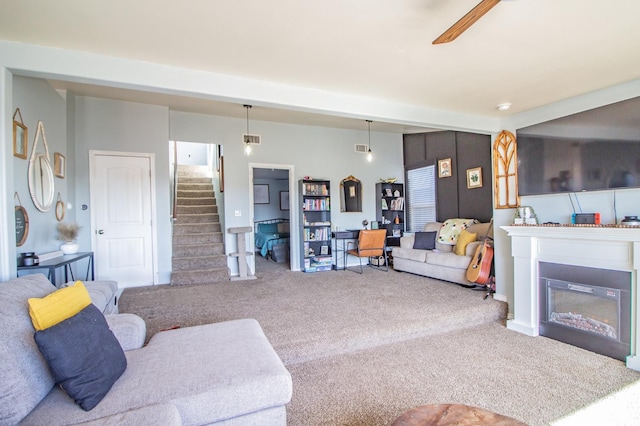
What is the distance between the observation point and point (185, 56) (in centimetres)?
227

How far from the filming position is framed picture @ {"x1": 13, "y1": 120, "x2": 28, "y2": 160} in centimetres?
275

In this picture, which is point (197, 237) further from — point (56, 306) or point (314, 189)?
point (56, 306)

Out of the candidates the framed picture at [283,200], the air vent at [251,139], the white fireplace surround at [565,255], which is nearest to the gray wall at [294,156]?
the air vent at [251,139]

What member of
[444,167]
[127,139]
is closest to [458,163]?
[444,167]

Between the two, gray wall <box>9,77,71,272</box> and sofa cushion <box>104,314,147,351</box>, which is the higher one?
gray wall <box>9,77,71,272</box>

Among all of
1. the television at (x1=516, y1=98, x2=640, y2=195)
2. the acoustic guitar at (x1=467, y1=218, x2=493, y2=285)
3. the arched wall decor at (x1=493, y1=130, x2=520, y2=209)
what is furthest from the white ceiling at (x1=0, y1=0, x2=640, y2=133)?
the acoustic guitar at (x1=467, y1=218, x2=493, y2=285)

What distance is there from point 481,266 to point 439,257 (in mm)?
853

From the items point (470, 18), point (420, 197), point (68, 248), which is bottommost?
point (68, 248)

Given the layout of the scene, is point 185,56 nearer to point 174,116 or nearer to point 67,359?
point 67,359

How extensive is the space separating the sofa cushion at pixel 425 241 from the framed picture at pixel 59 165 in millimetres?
5433

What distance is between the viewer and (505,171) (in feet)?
12.2

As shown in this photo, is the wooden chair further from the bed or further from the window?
the bed

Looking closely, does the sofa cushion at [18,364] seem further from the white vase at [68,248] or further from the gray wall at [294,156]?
the gray wall at [294,156]

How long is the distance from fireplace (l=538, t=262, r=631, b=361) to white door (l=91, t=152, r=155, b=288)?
5.17 m
